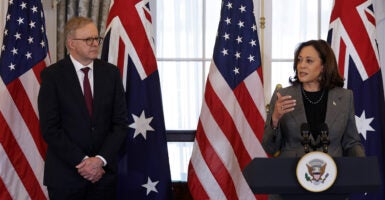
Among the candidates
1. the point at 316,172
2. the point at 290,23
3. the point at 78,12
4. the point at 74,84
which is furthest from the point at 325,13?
the point at 316,172

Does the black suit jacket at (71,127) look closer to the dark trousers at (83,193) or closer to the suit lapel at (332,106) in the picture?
the dark trousers at (83,193)

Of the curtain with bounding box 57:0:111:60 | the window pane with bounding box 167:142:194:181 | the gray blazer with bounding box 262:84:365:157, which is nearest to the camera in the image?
the gray blazer with bounding box 262:84:365:157

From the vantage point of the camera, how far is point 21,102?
3.99m

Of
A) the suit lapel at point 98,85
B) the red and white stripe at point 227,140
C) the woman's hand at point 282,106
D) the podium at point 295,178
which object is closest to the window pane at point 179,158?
the red and white stripe at point 227,140

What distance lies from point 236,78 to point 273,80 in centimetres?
58

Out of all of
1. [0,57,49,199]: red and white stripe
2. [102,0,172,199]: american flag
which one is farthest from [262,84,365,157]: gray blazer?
[0,57,49,199]: red and white stripe

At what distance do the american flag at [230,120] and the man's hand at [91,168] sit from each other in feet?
3.43

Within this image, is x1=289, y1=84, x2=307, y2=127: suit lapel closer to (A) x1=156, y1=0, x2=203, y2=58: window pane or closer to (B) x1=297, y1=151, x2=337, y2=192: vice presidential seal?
(B) x1=297, y1=151, x2=337, y2=192: vice presidential seal

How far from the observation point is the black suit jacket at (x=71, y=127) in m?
3.20

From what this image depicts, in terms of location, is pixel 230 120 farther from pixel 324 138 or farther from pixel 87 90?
pixel 324 138

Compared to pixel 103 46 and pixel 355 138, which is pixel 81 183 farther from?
pixel 355 138

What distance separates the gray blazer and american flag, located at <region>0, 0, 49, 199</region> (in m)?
1.83

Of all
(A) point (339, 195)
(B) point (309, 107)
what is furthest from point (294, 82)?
(A) point (339, 195)

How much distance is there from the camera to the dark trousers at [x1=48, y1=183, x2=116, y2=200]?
10.6 feet
